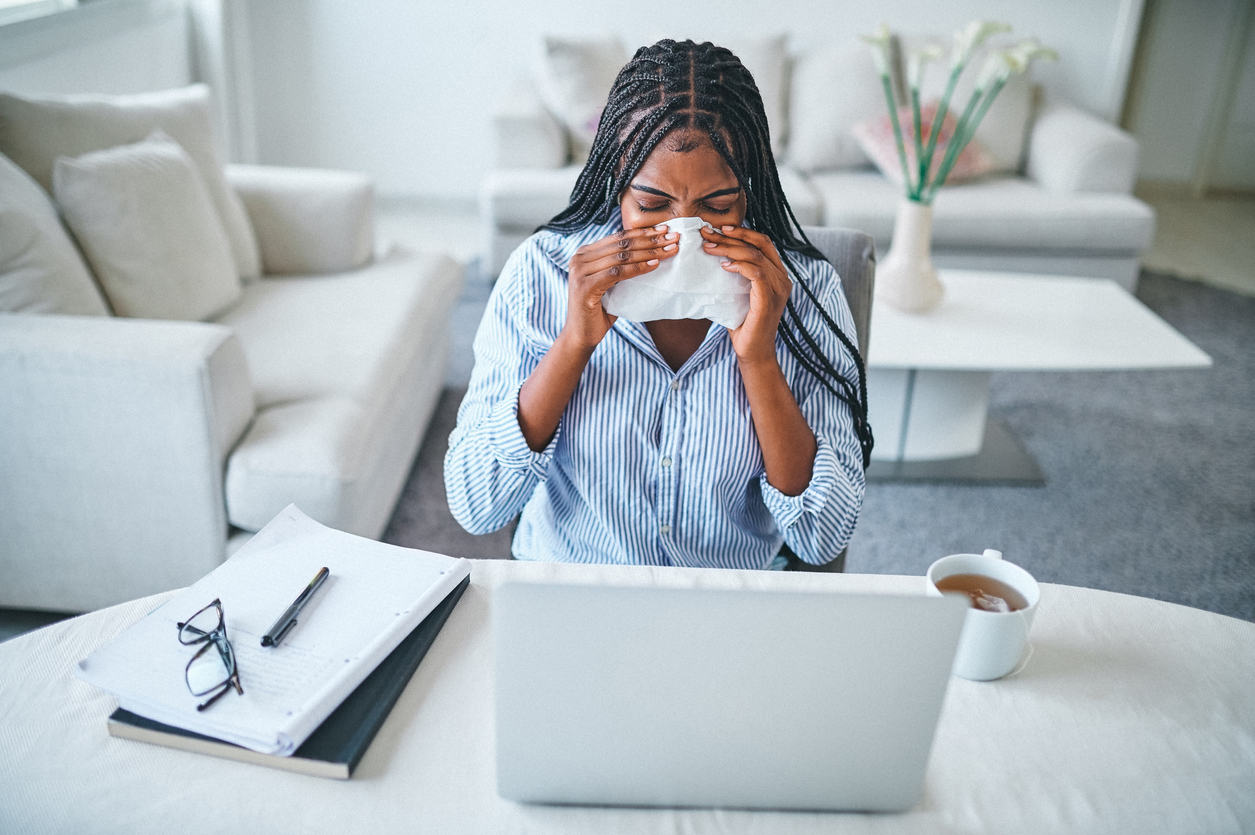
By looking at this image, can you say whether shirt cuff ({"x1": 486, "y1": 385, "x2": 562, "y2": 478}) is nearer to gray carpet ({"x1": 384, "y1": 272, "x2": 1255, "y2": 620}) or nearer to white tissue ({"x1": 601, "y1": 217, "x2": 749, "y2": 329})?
white tissue ({"x1": 601, "y1": 217, "x2": 749, "y2": 329})

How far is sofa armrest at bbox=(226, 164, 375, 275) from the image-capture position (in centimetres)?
246

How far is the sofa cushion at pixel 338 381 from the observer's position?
163cm

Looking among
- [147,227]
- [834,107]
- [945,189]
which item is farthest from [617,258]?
[834,107]

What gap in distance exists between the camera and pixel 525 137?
3400 mm

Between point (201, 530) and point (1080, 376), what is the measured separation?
2574 millimetres

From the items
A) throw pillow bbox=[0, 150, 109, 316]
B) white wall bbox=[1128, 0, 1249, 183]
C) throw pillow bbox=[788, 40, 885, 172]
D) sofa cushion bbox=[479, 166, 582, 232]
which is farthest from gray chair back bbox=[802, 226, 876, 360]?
white wall bbox=[1128, 0, 1249, 183]

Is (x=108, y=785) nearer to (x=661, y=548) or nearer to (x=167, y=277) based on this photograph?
(x=661, y=548)

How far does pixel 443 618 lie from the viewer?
810 millimetres

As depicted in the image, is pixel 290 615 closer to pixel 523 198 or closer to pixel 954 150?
pixel 954 150

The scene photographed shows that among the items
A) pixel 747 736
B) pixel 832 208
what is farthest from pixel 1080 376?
pixel 747 736

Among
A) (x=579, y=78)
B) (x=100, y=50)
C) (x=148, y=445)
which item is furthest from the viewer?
(x=579, y=78)

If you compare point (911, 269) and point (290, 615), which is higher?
point (290, 615)

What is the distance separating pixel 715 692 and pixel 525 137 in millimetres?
3067

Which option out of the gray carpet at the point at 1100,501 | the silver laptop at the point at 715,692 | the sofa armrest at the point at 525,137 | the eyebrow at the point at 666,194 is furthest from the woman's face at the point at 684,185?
the sofa armrest at the point at 525,137
